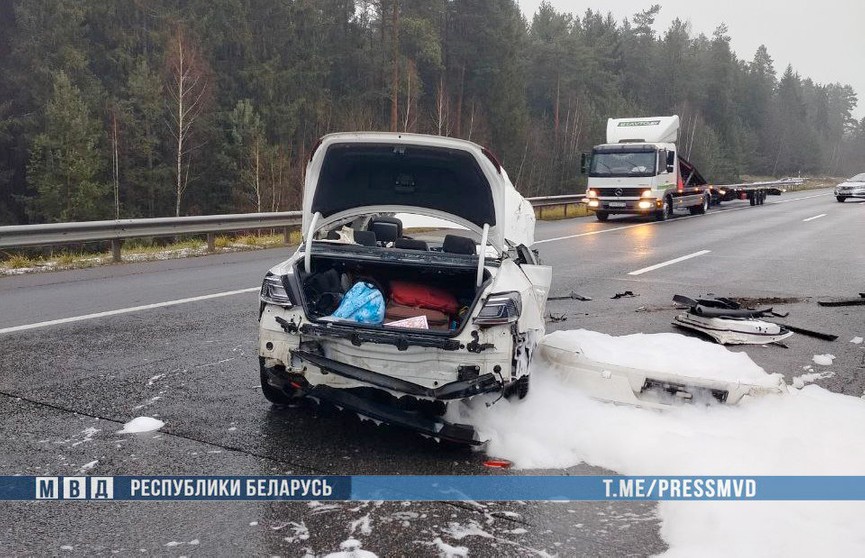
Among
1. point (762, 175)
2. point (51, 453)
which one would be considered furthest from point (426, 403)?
point (762, 175)

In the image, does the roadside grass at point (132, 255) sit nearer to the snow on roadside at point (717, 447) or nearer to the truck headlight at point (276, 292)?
the truck headlight at point (276, 292)

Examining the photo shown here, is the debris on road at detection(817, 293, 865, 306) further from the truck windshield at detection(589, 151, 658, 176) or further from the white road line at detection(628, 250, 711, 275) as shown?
the truck windshield at detection(589, 151, 658, 176)

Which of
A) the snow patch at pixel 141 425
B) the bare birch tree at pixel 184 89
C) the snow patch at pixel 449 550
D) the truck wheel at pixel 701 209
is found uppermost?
the bare birch tree at pixel 184 89

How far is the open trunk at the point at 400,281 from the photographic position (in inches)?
194

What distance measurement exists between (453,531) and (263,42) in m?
49.9

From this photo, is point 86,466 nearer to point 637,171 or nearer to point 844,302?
point 844,302

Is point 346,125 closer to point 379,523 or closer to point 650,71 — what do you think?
point 379,523

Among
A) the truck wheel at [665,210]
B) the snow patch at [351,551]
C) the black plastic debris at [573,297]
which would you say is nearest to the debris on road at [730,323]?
the black plastic debris at [573,297]

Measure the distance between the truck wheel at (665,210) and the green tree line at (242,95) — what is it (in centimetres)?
1895

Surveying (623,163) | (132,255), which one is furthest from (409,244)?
(623,163)

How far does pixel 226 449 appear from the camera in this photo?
418 centimetres

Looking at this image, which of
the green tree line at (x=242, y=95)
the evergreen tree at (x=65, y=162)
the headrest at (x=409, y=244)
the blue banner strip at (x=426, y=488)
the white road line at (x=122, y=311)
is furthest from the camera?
the green tree line at (x=242, y=95)

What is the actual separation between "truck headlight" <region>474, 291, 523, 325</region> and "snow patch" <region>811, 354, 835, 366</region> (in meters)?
3.57

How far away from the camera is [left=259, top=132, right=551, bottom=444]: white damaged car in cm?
419
